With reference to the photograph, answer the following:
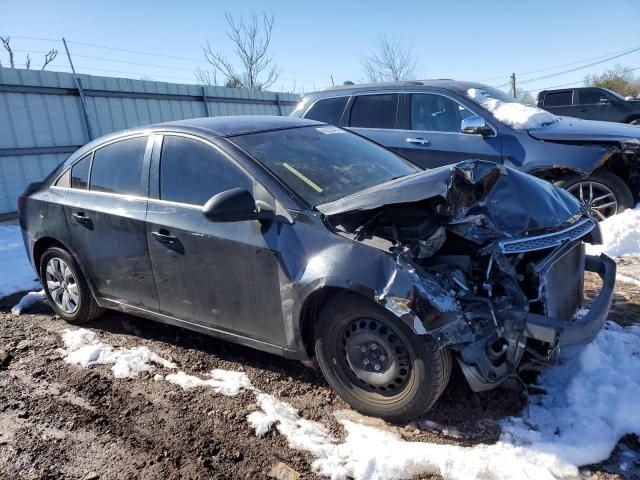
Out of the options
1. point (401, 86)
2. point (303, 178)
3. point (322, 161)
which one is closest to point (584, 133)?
point (401, 86)

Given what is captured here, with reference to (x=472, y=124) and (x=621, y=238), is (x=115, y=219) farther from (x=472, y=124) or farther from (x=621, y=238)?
(x=621, y=238)

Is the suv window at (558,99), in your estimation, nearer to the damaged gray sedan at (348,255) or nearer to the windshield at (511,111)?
the windshield at (511,111)

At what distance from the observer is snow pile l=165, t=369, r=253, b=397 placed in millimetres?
3320

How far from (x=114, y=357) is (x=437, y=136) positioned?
4.48m

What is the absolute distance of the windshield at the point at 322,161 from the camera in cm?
321

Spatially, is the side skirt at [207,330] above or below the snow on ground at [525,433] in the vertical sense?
above

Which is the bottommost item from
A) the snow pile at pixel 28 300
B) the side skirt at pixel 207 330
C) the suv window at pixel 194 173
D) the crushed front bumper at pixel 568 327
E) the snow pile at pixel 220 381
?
the snow pile at pixel 220 381

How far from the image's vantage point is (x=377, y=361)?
9.21ft

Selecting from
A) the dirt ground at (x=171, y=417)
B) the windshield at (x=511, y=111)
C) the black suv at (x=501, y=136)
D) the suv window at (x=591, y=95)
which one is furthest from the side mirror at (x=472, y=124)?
the suv window at (x=591, y=95)

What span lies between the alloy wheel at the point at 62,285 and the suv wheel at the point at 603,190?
523cm

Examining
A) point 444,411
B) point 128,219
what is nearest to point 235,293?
point 128,219

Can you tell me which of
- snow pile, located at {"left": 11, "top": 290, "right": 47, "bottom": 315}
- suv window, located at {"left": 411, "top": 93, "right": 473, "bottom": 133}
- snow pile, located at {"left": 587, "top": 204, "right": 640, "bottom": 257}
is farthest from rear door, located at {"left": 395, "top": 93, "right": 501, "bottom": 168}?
snow pile, located at {"left": 11, "top": 290, "right": 47, "bottom": 315}

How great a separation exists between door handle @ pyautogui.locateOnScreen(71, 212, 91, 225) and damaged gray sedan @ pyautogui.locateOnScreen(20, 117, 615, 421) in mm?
41

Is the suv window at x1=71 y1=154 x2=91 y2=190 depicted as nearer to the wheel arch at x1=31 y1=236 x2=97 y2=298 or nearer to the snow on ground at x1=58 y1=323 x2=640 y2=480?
the wheel arch at x1=31 y1=236 x2=97 y2=298
